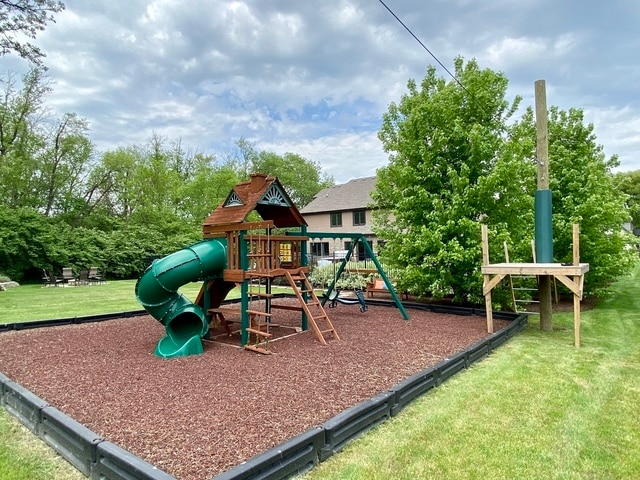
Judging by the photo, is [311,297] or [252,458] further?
[311,297]

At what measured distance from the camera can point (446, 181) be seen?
1018 cm

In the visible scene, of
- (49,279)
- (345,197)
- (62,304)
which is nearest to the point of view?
(62,304)

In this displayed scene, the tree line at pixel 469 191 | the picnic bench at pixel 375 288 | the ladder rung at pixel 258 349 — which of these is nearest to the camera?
the ladder rung at pixel 258 349

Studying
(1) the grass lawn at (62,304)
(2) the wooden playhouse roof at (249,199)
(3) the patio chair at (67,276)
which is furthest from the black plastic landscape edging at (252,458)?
(3) the patio chair at (67,276)

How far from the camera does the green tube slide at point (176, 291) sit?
614 centimetres

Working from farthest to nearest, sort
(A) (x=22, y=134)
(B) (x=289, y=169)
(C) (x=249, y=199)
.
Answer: (B) (x=289, y=169), (A) (x=22, y=134), (C) (x=249, y=199)

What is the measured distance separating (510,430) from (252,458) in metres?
2.33

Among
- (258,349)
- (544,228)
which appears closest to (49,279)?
(258,349)

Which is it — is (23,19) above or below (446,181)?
above

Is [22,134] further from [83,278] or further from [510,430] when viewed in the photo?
[510,430]

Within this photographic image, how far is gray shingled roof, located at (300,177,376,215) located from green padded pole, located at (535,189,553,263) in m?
21.3

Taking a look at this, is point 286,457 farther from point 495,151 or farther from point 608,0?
point 608,0

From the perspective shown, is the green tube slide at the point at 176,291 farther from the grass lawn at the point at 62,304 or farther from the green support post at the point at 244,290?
the grass lawn at the point at 62,304

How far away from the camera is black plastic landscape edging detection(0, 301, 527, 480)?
2.71m
